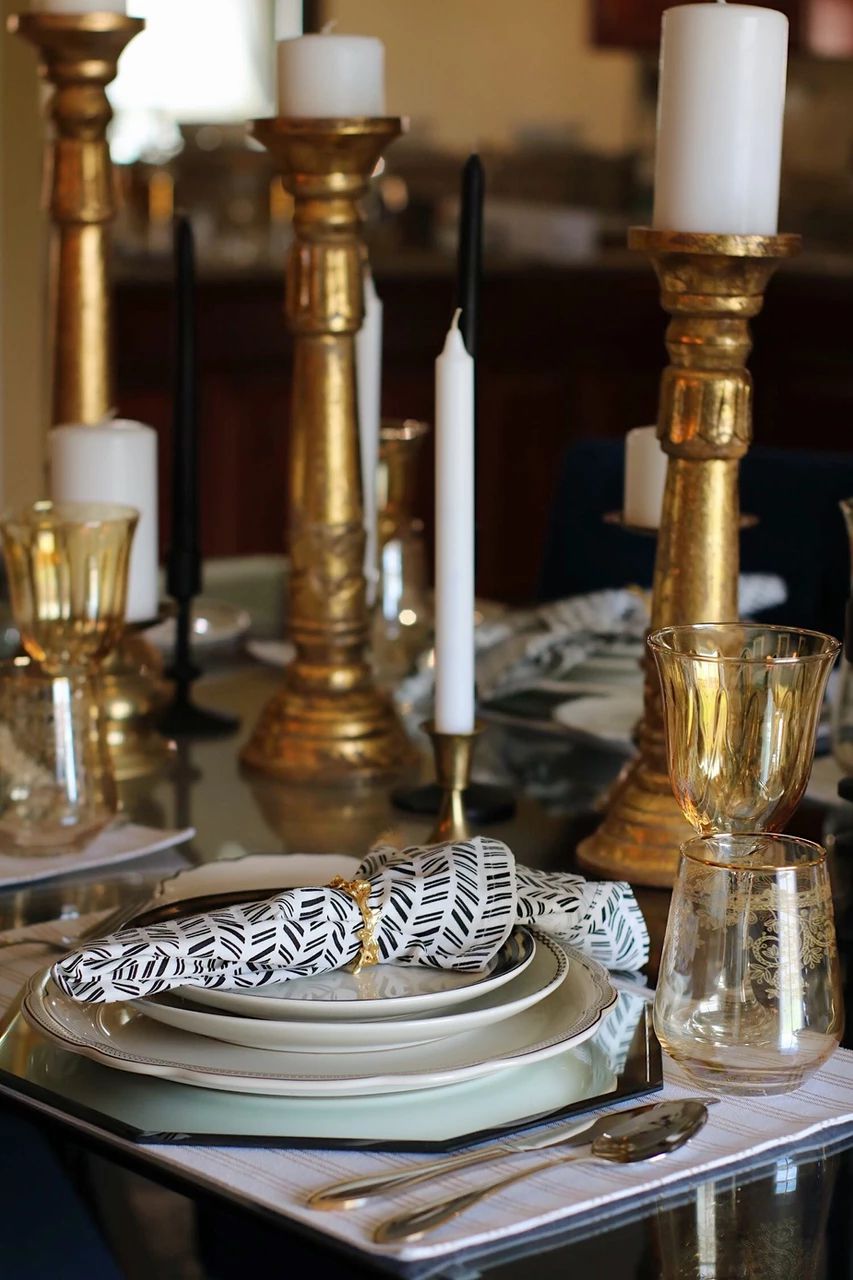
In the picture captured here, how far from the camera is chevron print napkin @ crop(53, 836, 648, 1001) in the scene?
69 centimetres

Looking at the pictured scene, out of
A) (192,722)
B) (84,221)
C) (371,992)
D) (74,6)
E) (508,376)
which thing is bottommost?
(508,376)

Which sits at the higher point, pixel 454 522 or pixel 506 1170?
pixel 454 522

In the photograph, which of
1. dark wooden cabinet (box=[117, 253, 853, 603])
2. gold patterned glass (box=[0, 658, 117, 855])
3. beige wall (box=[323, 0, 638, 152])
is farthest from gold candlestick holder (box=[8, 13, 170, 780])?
beige wall (box=[323, 0, 638, 152])

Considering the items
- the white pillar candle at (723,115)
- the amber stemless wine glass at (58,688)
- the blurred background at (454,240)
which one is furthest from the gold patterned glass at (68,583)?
the blurred background at (454,240)

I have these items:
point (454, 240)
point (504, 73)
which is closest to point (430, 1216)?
point (454, 240)

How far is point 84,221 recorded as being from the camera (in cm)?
141

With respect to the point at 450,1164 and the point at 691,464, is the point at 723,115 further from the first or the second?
the point at 450,1164

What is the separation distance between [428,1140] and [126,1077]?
13 centimetres

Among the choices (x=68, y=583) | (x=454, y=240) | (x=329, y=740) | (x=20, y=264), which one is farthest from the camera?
(x=454, y=240)

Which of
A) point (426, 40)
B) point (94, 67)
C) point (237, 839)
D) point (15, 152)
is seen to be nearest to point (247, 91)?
point (426, 40)

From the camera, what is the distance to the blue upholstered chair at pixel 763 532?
188cm

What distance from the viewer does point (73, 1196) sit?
0.62 meters

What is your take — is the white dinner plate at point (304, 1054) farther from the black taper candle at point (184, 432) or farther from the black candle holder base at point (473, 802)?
the black taper candle at point (184, 432)

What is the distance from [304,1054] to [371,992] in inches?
1.5
